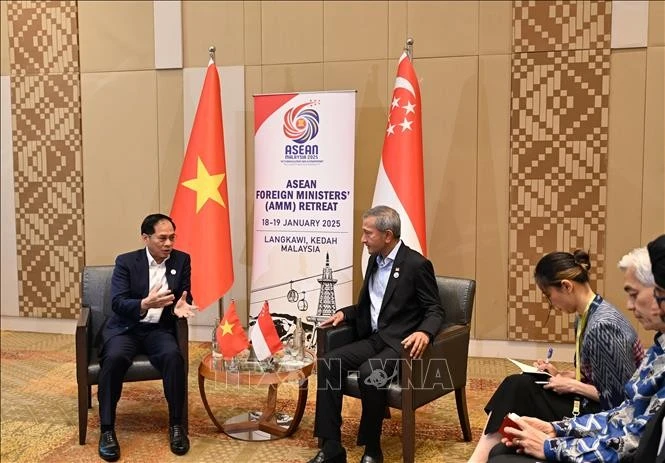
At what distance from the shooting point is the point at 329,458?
325cm

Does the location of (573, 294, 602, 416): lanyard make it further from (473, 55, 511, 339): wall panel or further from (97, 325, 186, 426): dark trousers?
(473, 55, 511, 339): wall panel

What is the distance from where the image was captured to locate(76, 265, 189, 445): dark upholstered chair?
140 inches

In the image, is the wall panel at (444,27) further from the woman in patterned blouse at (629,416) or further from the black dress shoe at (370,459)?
the woman in patterned blouse at (629,416)

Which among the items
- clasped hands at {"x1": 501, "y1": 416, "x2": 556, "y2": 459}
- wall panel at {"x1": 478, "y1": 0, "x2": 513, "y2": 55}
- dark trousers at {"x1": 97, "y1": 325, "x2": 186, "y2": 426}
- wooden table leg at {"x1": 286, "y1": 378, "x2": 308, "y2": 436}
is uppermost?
wall panel at {"x1": 478, "y1": 0, "x2": 513, "y2": 55}

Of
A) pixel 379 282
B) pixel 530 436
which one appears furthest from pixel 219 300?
pixel 530 436

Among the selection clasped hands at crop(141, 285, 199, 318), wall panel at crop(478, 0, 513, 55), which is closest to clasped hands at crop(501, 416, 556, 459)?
clasped hands at crop(141, 285, 199, 318)

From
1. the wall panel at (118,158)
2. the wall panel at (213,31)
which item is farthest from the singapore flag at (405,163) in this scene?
the wall panel at (118,158)

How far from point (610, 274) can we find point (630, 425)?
3.33 metres

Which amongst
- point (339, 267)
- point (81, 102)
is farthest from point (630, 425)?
point (81, 102)

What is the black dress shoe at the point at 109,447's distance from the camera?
135 inches

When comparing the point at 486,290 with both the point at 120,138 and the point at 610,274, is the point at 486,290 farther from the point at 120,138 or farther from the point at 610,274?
the point at 120,138

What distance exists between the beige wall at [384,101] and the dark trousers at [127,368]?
215cm

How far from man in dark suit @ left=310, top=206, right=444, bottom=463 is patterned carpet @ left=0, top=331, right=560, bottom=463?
275mm

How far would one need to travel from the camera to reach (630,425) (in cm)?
202
